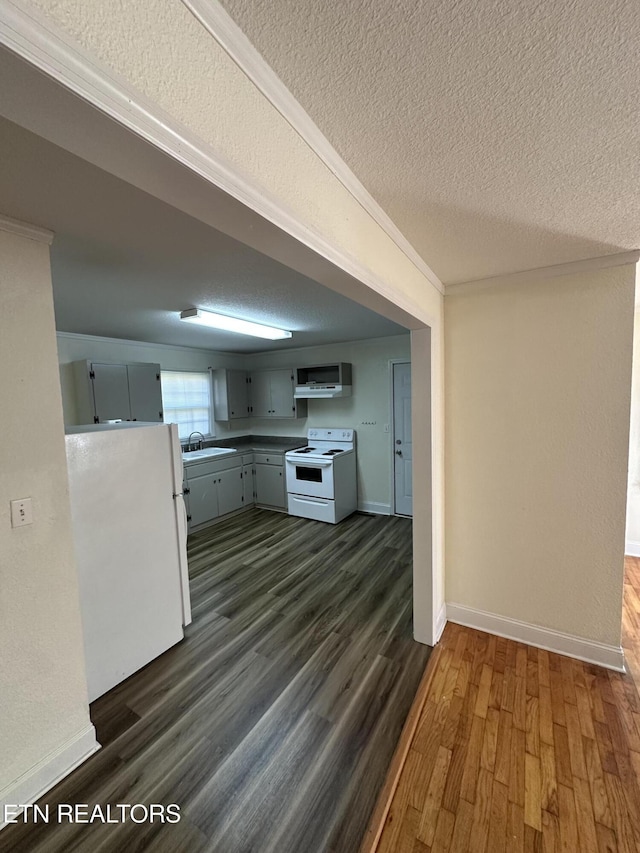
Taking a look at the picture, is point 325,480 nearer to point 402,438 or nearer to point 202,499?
point 402,438

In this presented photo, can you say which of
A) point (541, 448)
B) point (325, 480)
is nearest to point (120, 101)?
point (541, 448)

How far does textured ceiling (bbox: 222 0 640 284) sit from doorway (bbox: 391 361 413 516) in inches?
119

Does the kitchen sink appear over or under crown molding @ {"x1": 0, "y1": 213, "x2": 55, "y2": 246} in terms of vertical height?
under

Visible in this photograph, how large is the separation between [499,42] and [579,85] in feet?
0.91

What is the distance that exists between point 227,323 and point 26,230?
1.82 m

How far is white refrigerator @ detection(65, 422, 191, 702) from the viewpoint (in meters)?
1.91

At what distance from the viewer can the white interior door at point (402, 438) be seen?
452 centimetres

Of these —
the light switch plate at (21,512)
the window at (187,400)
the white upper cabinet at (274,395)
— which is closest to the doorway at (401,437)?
the white upper cabinet at (274,395)

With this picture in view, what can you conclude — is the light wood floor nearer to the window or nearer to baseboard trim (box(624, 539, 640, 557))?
baseboard trim (box(624, 539, 640, 557))

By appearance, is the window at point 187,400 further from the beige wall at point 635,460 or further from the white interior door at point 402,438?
the beige wall at point 635,460

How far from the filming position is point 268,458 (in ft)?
17.0

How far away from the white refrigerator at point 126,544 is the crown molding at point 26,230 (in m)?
0.93

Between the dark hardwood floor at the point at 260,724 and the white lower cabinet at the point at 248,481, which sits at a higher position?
the white lower cabinet at the point at 248,481

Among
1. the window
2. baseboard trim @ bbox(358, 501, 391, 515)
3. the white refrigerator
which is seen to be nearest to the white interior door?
baseboard trim @ bbox(358, 501, 391, 515)
